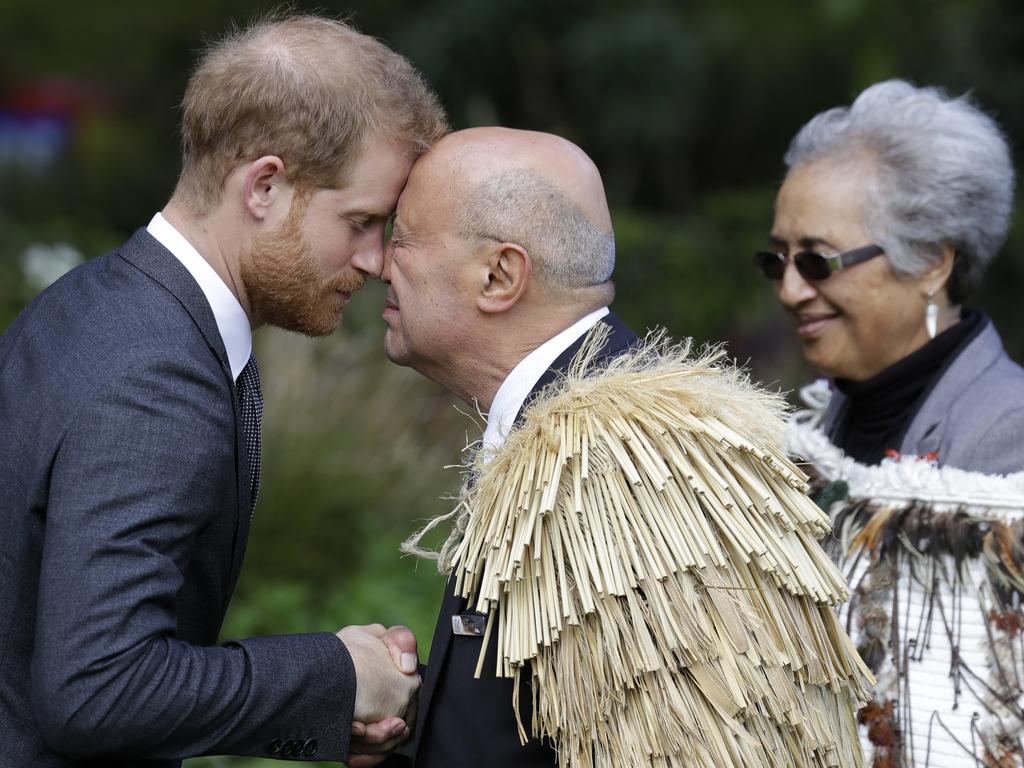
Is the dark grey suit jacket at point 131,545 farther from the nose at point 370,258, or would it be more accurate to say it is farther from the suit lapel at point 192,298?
the nose at point 370,258

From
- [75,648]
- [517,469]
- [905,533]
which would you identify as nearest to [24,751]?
[75,648]

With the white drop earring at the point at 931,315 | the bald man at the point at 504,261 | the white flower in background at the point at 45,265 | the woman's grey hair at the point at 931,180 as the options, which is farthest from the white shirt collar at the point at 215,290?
the white flower in background at the point at 45,265

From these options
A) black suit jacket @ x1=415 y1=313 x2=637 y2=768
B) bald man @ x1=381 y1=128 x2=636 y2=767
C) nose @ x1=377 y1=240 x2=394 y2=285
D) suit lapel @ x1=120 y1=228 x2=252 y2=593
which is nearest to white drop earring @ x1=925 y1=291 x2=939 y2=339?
Answer: bald man @ x1=381 y1=128 x2=636 y2=767

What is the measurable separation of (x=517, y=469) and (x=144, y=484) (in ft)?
2.13

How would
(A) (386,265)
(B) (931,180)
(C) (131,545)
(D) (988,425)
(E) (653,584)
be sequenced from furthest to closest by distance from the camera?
(B) (931,180) < (D) (988,425) < (A) (386,265) < (E) (653,584) < (C) (131,545)

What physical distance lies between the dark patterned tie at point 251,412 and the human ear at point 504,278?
50 centimetres

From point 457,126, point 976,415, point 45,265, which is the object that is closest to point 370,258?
point 976,415

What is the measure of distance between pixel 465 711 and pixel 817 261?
5.72 feet

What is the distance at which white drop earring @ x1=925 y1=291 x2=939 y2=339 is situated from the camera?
10.6 feet

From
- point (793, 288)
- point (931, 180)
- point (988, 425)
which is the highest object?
point (931, 180)

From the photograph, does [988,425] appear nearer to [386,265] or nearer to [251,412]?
[386,265]

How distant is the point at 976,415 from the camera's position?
294 cm

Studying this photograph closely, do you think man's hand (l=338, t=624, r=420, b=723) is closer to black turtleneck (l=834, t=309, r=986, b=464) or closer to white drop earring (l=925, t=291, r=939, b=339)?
black turtleneck (l=834, t=309, r=986, b=464)

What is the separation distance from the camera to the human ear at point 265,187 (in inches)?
89.0
